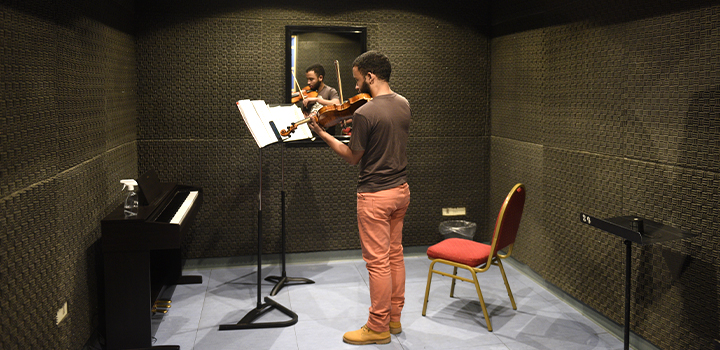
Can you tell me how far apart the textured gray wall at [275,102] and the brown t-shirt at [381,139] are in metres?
1.71

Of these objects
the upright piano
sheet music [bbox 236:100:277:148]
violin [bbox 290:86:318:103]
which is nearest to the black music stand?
sheet music [bbox 236:100:277:148]

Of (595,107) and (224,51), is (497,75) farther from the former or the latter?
(224,51)

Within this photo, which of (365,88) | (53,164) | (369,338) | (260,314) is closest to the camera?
(53,164)

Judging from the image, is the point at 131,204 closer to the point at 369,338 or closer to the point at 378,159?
the point at 378,159

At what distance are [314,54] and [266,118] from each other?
1.36m

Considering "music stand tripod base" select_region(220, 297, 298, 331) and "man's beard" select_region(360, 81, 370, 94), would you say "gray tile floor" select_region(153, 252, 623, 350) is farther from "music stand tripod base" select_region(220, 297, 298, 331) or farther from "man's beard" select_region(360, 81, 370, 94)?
"man's beard" select_region(360, 81, 370, 94)

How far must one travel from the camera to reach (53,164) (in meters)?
2.63

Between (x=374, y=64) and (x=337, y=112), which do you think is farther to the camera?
(x=337, y=112)

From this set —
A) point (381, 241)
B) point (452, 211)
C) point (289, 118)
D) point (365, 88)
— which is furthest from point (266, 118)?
point (452, 211)

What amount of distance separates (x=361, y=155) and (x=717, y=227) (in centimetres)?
175

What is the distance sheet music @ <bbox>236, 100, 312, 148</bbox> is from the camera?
11.0ft

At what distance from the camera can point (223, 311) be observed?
3.78m

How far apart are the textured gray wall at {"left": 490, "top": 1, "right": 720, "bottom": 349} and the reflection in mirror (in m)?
1.38

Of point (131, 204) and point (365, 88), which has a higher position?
point (365, 88)
